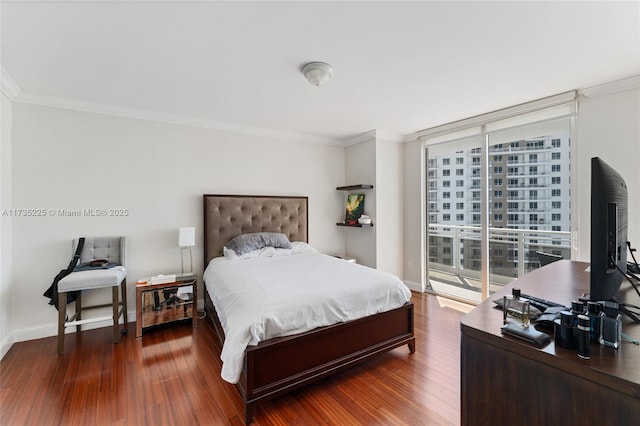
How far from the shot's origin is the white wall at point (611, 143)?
2.54m

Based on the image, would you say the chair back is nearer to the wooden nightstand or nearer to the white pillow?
the wooden nightstand

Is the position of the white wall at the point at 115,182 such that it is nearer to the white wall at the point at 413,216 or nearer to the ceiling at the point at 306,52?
the ceiling at the point at 306,52

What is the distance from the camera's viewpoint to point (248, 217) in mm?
3936

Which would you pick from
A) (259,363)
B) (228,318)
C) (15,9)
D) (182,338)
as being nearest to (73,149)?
(15,9)

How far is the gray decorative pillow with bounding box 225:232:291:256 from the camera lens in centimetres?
351

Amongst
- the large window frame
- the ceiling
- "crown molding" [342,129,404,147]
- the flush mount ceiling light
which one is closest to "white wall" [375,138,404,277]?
"crown molding" [342,129,404,147]

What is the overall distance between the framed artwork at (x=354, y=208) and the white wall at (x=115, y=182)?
1186 mm

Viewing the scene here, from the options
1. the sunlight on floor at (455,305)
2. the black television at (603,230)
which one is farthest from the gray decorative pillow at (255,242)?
the black television at (603,230)

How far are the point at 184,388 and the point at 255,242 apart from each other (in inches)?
71.5

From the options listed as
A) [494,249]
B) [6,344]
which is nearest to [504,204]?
[494,249]

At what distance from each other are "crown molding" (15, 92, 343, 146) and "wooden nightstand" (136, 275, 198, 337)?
6.56 ft

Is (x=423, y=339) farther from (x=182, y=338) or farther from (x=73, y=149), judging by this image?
(x=73, y=149)

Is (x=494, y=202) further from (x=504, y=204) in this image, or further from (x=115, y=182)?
(x=115, y=182)

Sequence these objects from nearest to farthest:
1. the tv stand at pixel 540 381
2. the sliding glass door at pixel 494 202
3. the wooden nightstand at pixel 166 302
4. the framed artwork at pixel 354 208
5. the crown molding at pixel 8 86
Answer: the tv stand at pixel 540 381 < the crown molding at pixel 8 86 < the wooden nightstand at pixel 166 302 < the sliding glass door at pixel 494 202 < the framed artwork at pixel 354 208
